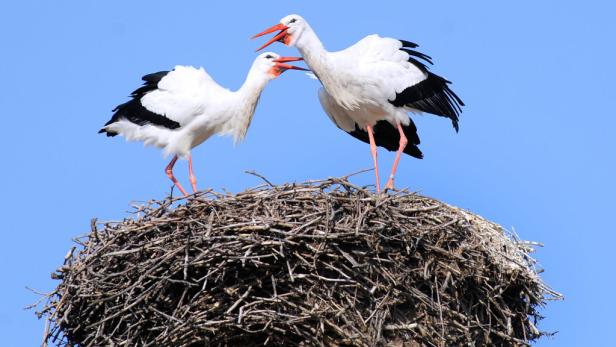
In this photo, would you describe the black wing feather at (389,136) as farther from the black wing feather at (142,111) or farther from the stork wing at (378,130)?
the black wing feather at (142,111)

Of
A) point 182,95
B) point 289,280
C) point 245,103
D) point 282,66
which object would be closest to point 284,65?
point 282,66

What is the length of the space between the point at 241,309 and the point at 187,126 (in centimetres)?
274

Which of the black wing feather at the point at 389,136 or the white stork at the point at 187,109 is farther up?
the black wing feather at the point at 389,136

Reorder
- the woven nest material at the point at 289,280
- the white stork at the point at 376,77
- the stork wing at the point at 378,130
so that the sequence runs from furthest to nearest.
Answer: the stork wing at the point at 378,130
the white stork at the point at 376,77
the woven nest material at the point at 289,280

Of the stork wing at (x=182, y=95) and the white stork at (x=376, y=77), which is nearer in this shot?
the white stork at (x=376, y=77)

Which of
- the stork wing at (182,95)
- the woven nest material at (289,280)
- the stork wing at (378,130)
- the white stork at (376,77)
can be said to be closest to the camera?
the woven nest material at (289,280)

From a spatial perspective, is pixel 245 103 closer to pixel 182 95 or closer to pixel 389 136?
pixel 182 95

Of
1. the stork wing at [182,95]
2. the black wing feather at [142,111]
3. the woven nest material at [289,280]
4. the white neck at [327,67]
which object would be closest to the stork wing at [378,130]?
the white neck at [327,67]

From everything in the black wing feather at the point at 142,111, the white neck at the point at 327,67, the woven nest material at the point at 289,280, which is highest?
the white neck at the point at 327,67

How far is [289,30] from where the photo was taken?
10.5 m

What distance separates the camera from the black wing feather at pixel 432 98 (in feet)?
34.2

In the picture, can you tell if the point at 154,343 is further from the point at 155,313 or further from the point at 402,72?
the point at 402,72

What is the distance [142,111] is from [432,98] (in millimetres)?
2362

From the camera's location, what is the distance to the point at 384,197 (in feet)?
28.5
